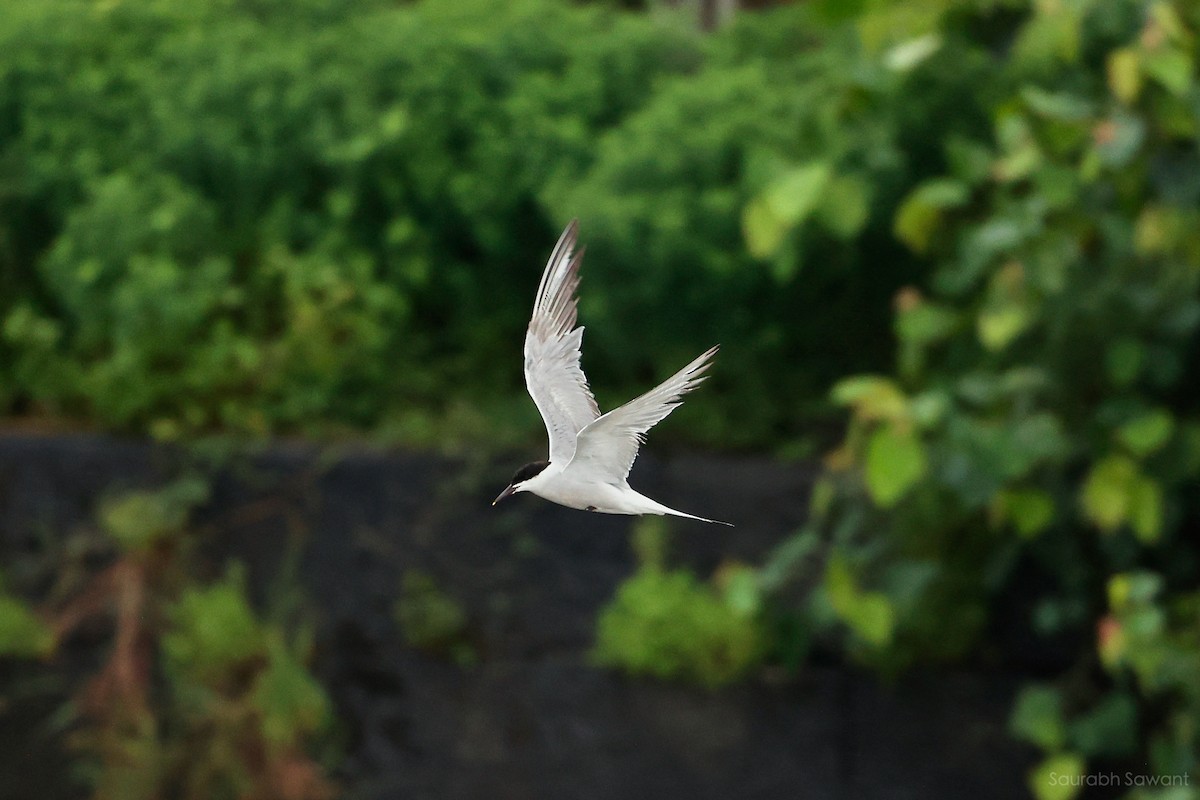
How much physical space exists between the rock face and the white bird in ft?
11.4

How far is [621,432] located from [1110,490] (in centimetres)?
301

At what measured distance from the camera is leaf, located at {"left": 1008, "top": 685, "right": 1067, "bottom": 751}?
416 centimetres

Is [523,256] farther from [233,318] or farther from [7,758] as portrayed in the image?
[7,758]

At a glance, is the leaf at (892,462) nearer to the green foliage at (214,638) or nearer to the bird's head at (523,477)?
the green foliage at (214,638)

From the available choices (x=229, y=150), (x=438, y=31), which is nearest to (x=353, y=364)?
(x=229, y=150)

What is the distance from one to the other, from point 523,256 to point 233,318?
0.90 meters

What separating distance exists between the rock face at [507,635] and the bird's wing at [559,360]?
3479 millimetres

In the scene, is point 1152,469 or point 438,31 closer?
point 1152,469

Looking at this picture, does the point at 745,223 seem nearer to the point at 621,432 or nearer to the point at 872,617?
the point at 872,617

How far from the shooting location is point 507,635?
495cm

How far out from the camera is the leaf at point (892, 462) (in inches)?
152

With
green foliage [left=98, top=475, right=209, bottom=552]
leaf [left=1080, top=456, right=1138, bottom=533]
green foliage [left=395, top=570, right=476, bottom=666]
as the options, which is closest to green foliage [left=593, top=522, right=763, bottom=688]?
green foliage [left=395, top=570, right=476, bottom=666]

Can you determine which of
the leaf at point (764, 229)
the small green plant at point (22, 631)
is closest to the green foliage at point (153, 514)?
the small green plant at point (22, 631)

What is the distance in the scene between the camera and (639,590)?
4.72 m
